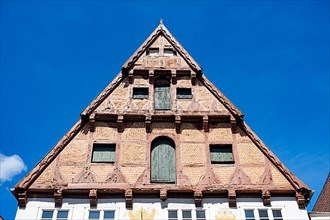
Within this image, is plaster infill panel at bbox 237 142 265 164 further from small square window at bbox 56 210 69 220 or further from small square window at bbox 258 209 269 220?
small square window at bbox 56 210 69 220

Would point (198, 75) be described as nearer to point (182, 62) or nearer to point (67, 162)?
point (182, 62)

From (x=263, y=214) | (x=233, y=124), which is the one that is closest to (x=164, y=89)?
(x=233, y=124)

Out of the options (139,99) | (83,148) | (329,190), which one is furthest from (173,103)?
(329,190)

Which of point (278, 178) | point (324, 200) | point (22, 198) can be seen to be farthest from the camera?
point (324, 200)

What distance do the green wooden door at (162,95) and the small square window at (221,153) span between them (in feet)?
9.55

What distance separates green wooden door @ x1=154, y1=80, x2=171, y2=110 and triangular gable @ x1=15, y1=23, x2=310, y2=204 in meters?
1.58

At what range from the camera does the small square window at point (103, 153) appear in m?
17.7

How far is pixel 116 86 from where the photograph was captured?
20.0m

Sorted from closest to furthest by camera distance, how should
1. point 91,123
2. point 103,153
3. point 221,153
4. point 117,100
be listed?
1. point 103,153
2. point 221,153
3. point 91,123
4. point 117,100

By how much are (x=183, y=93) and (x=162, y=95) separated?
99cm

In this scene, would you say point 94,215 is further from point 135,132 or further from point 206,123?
point 206,123

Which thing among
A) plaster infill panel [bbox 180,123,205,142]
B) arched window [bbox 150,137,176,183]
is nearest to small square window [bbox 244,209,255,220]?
arched window [bbox 150,137,176,183]

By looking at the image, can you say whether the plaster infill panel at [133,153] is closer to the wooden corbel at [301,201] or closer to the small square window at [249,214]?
the small square window at [249,214]

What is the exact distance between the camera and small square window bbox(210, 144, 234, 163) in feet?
58.5
